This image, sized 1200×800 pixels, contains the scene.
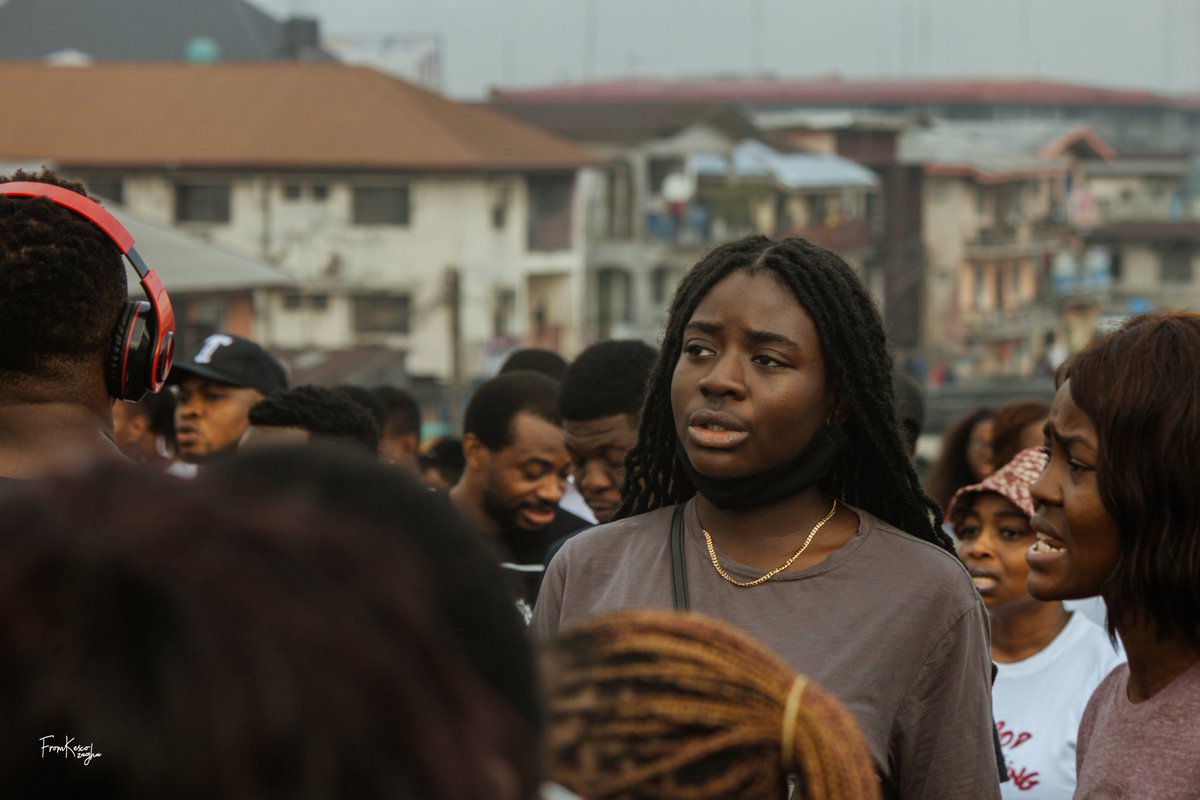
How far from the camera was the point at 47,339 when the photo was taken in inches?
118

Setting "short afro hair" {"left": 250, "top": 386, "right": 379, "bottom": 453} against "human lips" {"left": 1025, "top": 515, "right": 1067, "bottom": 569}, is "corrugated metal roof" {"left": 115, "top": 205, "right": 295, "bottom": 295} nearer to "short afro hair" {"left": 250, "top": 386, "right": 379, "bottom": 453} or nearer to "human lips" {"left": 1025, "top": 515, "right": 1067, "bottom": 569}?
"short afro hair" {"left": 250, "top": 386, "right": 379, "bottom": 453}

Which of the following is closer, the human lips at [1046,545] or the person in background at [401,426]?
the human lips at [1046,545]

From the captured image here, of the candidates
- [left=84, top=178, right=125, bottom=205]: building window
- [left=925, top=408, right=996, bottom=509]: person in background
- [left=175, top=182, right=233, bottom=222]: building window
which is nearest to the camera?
[left=925, top=408, right=996, bottom=509]: person in background

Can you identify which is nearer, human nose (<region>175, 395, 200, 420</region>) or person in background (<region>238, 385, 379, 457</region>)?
person in background (<region>238, 385, 379, 457</region>)

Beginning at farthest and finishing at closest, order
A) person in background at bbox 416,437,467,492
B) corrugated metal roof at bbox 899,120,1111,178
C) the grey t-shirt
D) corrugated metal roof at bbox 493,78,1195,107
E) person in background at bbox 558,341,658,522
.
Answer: corrugated metal roof at bbox 493,78,1195,107, corrugated metal roof at bbox 899,120,1111,178, person in background at bbox 416,437,467,492, person in background at bbox 558,341,658,522, the grey t-shirt

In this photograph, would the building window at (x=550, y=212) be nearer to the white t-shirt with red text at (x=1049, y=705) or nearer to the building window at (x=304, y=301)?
the building window at (x=304, y=301)

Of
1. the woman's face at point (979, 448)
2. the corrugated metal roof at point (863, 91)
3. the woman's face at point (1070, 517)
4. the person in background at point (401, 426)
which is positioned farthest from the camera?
the corrugated metal roof at point (863, 91)

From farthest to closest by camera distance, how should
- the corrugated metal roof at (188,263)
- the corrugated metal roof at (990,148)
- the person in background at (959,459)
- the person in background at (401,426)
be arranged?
the corrugated metal roof at (990,148), the corrugated metal roof at (188,263), the person in background at (401,426), the person in background at (959,459)

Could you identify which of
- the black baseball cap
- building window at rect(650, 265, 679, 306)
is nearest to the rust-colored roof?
building window at rect(650, 265, 679, 306)

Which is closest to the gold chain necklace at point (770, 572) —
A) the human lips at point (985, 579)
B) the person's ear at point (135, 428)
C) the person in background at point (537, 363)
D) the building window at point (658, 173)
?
the human lips at point (985, 579)

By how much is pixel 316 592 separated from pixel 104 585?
0.45 ft

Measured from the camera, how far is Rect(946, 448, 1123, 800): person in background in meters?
4.67

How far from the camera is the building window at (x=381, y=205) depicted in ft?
147

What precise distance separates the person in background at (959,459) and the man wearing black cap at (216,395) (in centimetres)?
286
